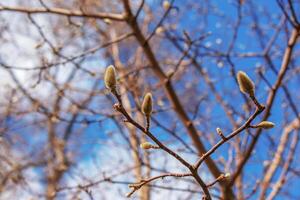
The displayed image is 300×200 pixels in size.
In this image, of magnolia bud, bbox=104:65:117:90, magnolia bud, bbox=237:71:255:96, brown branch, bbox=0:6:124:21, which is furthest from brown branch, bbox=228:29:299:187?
magnolia bud, bbox=104:65:117:90

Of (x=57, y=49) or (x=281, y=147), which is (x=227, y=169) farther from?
(x=57, y=49)

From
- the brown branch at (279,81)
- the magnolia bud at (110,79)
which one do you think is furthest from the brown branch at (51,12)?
the magnolia bud at (110,79)

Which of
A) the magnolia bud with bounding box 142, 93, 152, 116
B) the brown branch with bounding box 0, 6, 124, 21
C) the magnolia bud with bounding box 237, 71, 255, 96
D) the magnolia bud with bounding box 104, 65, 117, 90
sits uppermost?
the brown branch with bounding box 0, 6, 124, 21

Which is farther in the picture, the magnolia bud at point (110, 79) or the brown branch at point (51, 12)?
the brown branch at point (51, 12)

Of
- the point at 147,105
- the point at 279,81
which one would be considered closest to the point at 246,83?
the point at 147,105

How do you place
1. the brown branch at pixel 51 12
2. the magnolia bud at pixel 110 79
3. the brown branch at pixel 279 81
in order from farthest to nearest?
the brown branch at pixel 51 12, the brown branch at pixel 279 81, the magnolia bud at pixel 110 79

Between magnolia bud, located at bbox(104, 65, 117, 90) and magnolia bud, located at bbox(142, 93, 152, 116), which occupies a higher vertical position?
magnolia bud, located at bbox(104, 65, 117, 90)

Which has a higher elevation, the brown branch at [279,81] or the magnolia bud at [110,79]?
the brown branch at [279,81]

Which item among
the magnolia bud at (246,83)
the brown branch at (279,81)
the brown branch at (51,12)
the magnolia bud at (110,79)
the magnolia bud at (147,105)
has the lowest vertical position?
the magnolia bud at (246,83)

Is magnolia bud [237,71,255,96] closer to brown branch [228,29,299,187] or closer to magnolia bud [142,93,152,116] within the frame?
magnolia bud [142,93,152,116]

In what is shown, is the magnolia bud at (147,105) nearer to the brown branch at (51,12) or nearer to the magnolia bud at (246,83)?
the magnolia bud at (246,83)

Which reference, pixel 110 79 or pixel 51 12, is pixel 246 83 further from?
pixel 51 12
